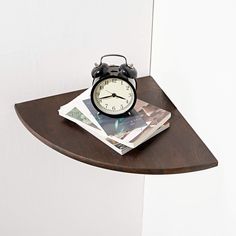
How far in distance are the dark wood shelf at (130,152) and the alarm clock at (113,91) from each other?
0.09 meters

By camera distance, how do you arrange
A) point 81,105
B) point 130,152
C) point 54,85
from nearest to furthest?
point 130,152 < point 81,105 < point 54,85

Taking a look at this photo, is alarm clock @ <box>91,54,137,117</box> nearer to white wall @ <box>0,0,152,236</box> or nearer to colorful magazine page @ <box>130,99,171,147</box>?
colorful magazine page @ <box>130,99,171,147</box>

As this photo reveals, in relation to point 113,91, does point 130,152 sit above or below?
below

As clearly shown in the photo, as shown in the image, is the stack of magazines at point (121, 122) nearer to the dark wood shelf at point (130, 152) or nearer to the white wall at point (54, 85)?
the dark wood shelf at point (130, 152)

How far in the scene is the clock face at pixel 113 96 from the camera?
3.62 feet

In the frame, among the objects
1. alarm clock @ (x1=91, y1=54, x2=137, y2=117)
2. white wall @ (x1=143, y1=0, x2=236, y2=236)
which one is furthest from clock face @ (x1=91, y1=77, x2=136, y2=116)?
white wall @ (x1=143, y1=0, x2=236, y2=236)

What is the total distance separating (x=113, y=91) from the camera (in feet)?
3.63

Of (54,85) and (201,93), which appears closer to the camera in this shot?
(201,93)

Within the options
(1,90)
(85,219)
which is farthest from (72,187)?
(1,90)

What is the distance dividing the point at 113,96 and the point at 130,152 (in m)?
0.15

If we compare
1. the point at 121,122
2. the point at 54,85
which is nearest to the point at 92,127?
the point at 121,122

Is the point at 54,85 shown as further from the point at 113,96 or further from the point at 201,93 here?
the point at 201,93

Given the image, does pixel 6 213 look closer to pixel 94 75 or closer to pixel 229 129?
pixel 94 75
